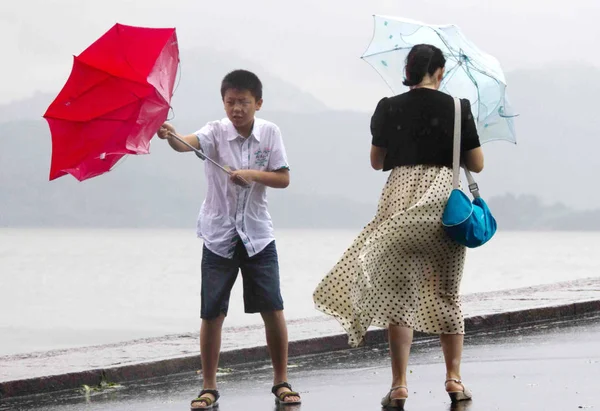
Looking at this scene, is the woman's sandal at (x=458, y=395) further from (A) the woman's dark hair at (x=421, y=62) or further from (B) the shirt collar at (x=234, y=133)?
(B) the shirt collar at (x=234, y=133)

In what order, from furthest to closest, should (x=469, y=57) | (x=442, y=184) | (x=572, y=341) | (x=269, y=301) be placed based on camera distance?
(x=572, y=341)
(x=469, y=57)
(x=269, y=301)
(x=442, y=184)

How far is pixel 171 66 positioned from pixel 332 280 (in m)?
1.33

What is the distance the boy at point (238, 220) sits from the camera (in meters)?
6.27

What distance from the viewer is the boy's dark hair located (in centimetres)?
625

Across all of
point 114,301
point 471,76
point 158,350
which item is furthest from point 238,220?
point 114,301

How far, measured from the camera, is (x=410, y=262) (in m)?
5.94

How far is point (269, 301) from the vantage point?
633 centimetres

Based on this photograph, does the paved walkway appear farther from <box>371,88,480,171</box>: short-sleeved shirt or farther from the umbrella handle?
<box>371,88,480,171</box>: short-sleeved shirt

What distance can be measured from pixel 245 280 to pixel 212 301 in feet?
0.65

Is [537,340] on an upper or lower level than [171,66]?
lower

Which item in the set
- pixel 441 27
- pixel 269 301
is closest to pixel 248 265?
pixel 269 301

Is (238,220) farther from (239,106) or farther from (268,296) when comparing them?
(239,106)

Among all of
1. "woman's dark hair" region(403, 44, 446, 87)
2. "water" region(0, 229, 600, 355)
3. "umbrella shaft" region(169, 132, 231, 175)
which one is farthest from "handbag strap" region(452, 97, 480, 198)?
"water" region(0, 229, 600, 355)

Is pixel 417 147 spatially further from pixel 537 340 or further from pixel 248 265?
pixel 537 340
